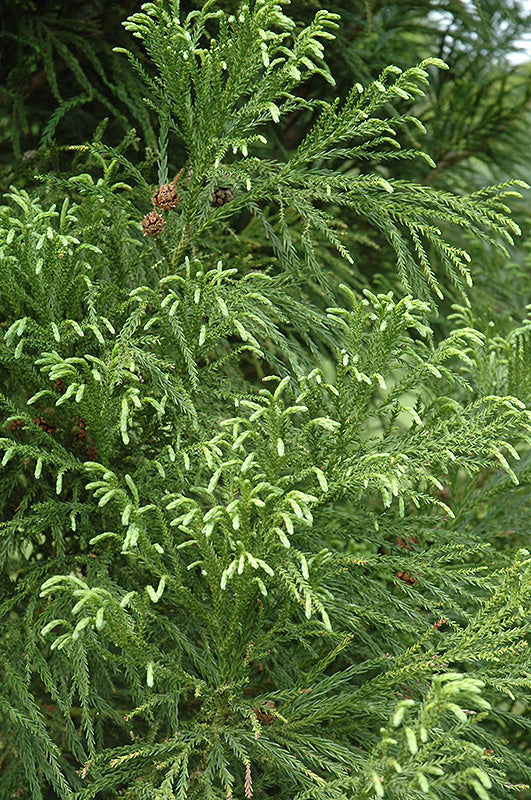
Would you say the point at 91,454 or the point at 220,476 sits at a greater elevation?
the point at 220,476

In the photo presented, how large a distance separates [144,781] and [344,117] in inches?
46.7

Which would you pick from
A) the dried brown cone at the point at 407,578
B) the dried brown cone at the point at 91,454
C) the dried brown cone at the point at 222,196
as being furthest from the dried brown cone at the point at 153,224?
the dried brown cone at the point at 407,578

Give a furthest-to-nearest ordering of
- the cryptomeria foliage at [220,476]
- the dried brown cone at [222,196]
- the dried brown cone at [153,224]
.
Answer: the dried brown cone at [222,196], the dried brown cone at [153,224], the cryptomeria foliage at [220,476]

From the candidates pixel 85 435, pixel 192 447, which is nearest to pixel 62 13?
pixel 85 435

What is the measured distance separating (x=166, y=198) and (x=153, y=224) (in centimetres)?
6

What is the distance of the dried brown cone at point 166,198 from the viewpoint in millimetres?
1453

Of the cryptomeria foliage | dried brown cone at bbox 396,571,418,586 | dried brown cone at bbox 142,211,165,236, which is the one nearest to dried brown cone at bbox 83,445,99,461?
the cryptomeria foliage

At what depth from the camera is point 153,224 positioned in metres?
1.43

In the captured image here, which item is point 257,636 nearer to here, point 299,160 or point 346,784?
point 346,784

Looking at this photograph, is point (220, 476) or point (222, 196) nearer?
point (220, 476)

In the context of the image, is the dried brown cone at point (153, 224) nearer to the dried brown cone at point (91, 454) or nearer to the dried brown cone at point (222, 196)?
the dried brown cone at point (222, 196)

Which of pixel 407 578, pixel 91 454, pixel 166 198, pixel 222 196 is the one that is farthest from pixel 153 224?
pixel 407 578

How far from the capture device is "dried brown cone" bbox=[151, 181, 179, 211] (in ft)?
4.77

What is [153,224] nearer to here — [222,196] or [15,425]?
[222,196]
